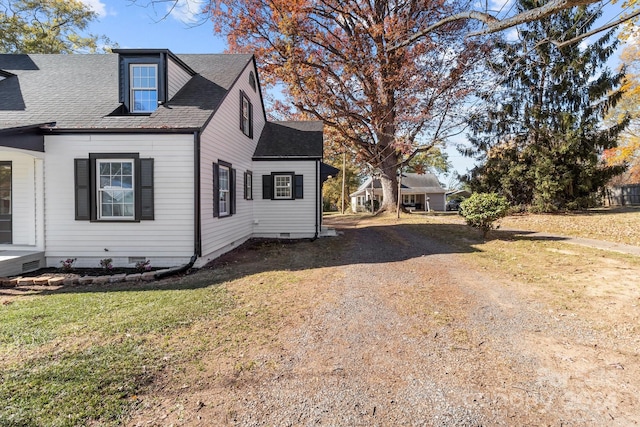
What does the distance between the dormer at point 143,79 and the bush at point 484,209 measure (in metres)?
9.89

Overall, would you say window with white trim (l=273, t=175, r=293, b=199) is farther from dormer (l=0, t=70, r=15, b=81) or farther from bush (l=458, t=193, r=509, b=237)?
dormer (l=0, t=70, r=15, b=81)

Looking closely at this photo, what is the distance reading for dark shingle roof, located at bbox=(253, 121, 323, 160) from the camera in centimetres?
1251

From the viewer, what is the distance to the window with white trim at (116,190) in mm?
7598

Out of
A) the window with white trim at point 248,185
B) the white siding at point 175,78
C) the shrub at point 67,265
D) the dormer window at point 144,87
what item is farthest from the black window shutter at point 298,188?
the shrub at point 67,265

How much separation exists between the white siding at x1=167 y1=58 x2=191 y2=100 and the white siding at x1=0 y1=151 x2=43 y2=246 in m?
3.62

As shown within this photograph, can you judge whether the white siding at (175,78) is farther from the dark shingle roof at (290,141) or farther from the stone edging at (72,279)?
the stone edging at (72,279)

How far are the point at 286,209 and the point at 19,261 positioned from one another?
305 inches

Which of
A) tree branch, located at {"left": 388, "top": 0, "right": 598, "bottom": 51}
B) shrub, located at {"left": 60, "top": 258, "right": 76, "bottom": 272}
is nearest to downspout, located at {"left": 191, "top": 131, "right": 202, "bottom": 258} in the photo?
shrub, located at {"left": 60, "top": 258, "right": 76, "bottom": 272}

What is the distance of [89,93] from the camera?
28.8ft

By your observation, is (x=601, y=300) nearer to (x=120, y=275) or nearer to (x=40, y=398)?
(x=40, y=398)

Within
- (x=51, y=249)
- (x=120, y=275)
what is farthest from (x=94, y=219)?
(x=120, y=275)

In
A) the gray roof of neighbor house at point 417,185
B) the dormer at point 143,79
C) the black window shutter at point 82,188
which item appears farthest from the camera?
the gray roof of neighbor house at point 417,185

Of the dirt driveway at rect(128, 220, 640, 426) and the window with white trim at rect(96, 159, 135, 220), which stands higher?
the window with white trim at rect(96, 159, 135, 220)

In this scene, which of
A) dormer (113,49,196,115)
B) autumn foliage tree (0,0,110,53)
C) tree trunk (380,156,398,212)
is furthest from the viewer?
tree trunk (380,156,398,212)
